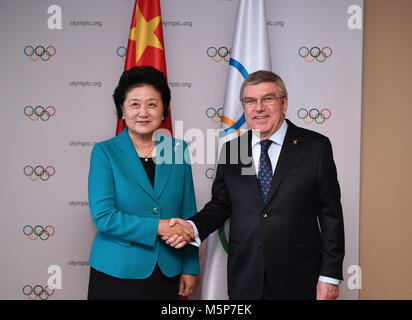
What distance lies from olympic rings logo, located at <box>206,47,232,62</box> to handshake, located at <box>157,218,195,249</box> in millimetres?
1424

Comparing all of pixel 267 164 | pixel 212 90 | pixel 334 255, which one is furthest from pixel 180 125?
pixel 334 255

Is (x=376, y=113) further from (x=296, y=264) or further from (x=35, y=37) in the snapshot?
(x=35, y=37)

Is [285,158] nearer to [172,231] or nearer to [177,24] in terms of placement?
[172,231]

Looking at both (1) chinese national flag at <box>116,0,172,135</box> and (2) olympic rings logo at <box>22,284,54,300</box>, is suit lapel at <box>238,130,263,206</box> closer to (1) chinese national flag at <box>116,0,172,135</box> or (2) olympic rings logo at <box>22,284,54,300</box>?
(1) chinese national flag at <box>116,0,172,135</box>

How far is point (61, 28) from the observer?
2719mm

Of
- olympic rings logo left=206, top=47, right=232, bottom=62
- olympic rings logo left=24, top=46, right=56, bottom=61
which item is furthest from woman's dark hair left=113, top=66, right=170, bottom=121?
olympic rings logo left=24, top=46, right=56, bottom=61

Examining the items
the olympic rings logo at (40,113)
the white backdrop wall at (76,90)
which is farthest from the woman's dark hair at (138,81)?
the olympic rings logo at (40,113)

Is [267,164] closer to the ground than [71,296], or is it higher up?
higher up

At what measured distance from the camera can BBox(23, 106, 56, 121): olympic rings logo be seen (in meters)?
2.71

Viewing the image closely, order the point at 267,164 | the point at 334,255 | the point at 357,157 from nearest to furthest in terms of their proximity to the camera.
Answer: the point at 334,255 → the point at 267,164 → the point at 357,157

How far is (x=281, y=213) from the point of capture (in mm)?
1695

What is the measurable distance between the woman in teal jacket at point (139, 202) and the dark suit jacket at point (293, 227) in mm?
337

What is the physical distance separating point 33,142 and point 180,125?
1116 millimetres

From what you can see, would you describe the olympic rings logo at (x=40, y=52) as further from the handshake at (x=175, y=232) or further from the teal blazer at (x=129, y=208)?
the handshake at (x=175, y=232)
